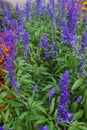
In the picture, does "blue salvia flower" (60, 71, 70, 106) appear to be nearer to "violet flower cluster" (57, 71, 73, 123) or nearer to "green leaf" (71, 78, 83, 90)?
"violet flower cluster" (57, 71, 73, 123)

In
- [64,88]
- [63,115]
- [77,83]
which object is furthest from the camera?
[77,83]

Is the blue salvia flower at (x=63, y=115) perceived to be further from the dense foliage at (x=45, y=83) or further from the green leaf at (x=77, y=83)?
the green leaf at (x=77, y=83)

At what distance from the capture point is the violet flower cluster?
3561 mm

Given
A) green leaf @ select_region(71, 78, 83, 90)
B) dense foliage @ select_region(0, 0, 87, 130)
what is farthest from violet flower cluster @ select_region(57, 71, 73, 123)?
green leaf @ select_region(71, 78, 83, 90)

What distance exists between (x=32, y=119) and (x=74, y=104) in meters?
0.65

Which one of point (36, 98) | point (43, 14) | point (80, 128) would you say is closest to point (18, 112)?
point (36, 98)

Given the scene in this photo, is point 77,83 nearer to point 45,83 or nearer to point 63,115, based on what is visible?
point 45,83

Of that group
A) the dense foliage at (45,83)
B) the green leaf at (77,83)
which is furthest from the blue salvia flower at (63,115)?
the green leaf at (77,83)

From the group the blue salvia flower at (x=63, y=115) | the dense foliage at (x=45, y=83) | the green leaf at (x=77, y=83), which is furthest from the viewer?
the green leaf at (x=77, y=83)

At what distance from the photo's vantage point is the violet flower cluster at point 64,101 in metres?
3.56

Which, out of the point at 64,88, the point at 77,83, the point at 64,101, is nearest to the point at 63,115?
the point at 64,101

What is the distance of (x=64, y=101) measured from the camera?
3.66m

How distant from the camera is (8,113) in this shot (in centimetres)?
451

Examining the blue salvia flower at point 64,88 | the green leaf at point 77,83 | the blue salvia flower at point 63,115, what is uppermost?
the blue salvia flower at point 64,88
